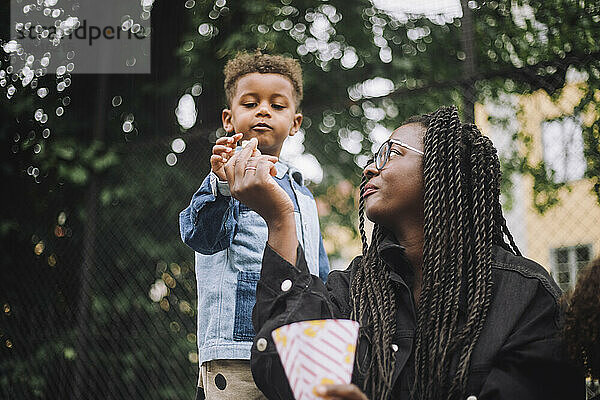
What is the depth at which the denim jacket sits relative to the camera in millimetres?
2193

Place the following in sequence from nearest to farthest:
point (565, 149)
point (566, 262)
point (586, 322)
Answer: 1. point (586, 322)
2. point (565, 149)
3. point (566, 262)

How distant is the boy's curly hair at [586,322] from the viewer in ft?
4.84

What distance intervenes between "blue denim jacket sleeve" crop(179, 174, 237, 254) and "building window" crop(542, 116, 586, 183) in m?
2.09

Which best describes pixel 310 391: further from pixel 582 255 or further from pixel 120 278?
pixel 582 255

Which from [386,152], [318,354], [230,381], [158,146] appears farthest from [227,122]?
[158,146]

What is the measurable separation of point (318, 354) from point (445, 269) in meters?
0.63

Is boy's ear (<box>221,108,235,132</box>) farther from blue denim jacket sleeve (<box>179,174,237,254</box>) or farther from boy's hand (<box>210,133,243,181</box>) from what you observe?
boy's hand (<box>210,133,243,181</box>)

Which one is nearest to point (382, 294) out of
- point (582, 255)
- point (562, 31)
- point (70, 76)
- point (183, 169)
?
point (562, 31)

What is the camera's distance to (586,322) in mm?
1479

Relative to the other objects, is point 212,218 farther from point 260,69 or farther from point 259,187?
point 260,69

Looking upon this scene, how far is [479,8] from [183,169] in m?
2.05

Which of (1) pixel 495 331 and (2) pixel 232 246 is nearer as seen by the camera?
(1) pixel 495 331

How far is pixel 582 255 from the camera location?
5.73 meters

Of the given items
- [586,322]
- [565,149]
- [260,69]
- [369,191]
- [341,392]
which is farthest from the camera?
[565,149]
